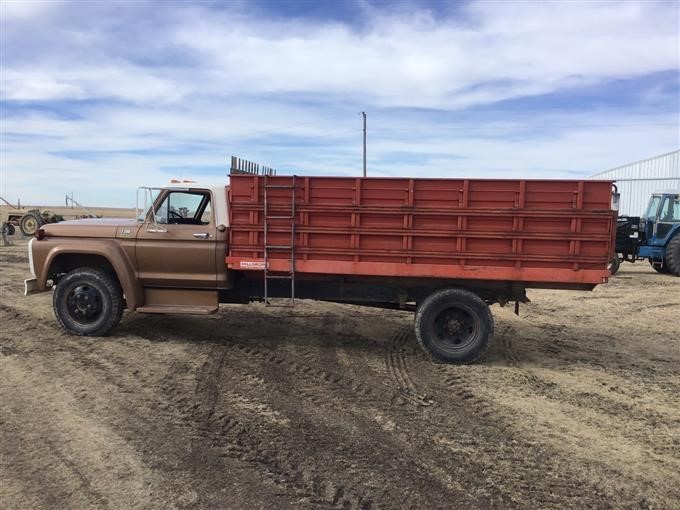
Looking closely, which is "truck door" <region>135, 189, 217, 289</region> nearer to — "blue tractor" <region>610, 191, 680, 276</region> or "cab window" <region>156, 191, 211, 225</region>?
"cab window" <region>156, 191, 211, 225</region>

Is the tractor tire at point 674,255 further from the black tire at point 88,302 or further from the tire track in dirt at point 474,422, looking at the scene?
the black tire at point 88,302

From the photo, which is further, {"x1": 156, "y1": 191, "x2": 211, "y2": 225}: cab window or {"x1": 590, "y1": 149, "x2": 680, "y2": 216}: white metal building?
{"x1": 590, "y1": 149, "x2": 680, "y2": 216}: white metal building

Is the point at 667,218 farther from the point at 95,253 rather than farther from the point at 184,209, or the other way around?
the point at 95,253

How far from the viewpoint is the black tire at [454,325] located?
6348 millimetres

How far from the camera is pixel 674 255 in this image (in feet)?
50.8

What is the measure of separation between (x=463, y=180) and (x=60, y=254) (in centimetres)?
541

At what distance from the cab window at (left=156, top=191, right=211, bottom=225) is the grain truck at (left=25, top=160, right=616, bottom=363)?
0.05ft

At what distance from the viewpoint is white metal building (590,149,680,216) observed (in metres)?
27.8

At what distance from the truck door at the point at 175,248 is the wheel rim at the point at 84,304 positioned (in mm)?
727

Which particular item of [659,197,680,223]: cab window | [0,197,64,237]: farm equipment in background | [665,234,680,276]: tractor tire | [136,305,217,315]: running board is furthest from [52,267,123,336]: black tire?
[0,197,64,237]: farm equipment in background

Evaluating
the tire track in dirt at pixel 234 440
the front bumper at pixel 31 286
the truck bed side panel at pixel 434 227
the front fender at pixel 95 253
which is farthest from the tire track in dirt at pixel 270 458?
the front bumper at pixel 31 286

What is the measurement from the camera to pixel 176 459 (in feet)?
12.7

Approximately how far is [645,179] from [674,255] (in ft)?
54.3

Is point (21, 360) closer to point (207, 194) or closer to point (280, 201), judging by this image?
point (207, 194)
